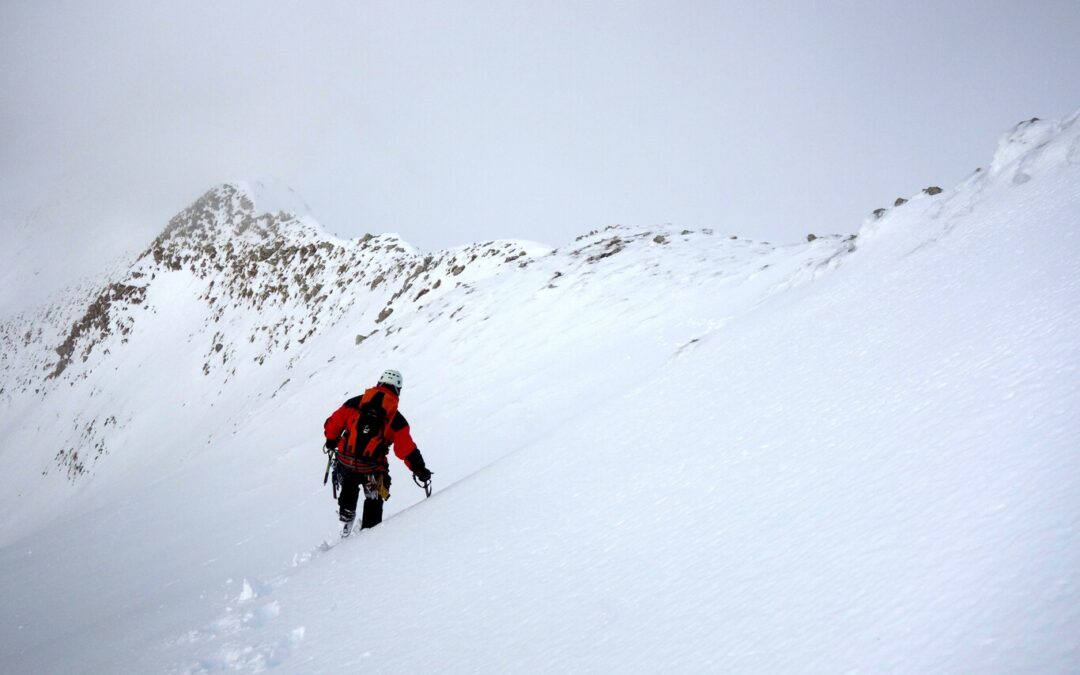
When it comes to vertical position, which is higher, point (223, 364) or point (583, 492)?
point (223, 364)

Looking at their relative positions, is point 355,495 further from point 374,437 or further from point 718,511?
point 718,511

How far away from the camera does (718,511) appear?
9.91ft

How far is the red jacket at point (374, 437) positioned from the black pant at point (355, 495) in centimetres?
10

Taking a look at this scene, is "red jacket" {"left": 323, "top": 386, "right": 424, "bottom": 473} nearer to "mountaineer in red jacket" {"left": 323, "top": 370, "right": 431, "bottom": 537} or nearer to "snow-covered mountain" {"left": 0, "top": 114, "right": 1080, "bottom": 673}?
"mountaineer in red jacket" {"left": 323, "top": 370, "right": 431, "bottom": 537}

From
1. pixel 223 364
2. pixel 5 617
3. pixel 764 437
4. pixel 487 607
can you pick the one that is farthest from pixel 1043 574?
pixel 223 364

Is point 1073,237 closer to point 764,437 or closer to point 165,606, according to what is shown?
point 764,437

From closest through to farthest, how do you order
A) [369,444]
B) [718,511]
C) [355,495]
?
[718,511], [369,444], [355,495]

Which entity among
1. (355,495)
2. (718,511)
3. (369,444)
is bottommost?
(718,511)

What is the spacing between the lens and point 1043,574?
1425 millimetres

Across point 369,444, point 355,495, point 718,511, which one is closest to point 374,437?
point 369,444

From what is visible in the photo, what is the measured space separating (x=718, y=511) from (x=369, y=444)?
442 cm

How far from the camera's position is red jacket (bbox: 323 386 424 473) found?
6234 millimetres

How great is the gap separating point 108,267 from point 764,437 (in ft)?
286

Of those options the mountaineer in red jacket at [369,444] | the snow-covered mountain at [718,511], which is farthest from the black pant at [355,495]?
the snow-covered mountain at [718,511]
